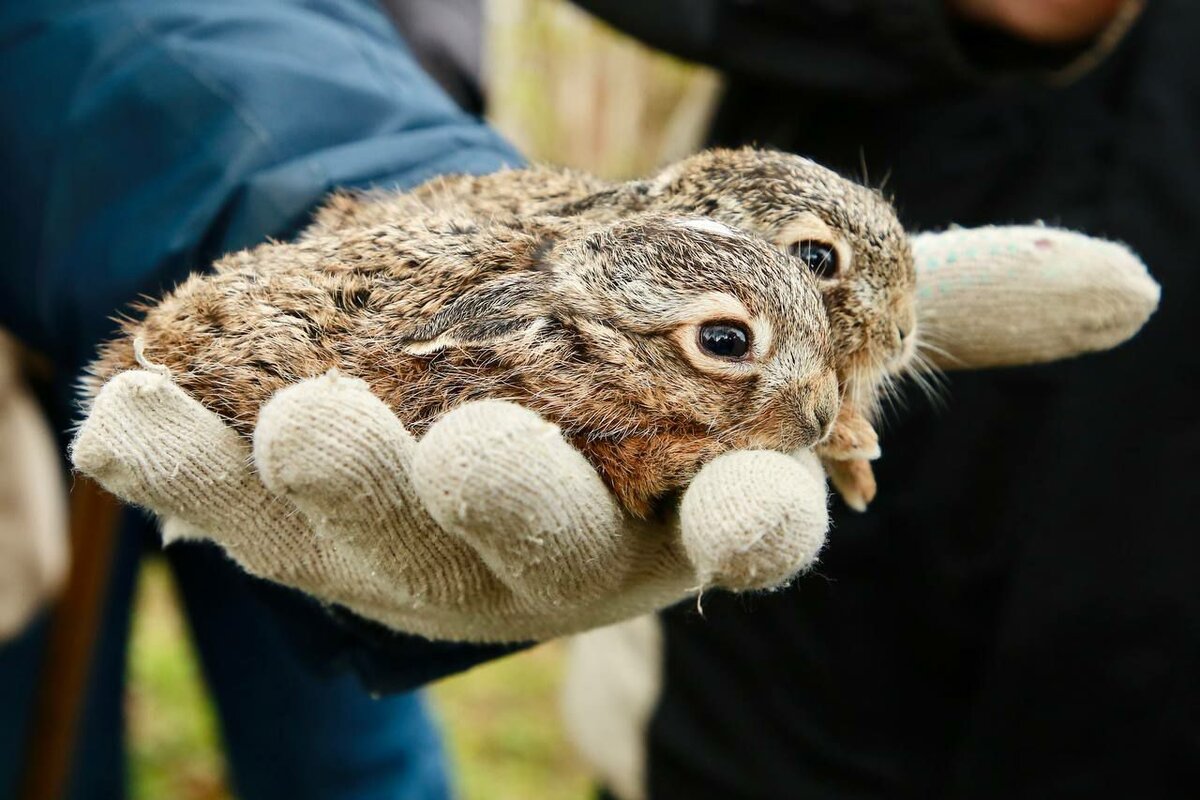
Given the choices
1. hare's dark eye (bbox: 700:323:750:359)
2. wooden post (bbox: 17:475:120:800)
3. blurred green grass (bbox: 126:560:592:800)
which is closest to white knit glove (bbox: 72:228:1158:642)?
hare's dark eye (bbox: 700:323:750:359)

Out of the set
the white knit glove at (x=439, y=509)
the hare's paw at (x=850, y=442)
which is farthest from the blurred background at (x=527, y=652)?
the white knit glove at (x=439, y=509)

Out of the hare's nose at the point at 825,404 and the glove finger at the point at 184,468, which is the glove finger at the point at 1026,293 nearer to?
A: the hare's nose at the point at 825,404

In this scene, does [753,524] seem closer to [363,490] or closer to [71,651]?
[363,490]

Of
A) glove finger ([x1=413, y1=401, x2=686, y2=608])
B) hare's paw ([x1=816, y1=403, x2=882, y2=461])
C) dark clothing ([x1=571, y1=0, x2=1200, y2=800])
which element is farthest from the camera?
dark clothing ([x1=571, y1=0, x2=1200, y2=800])

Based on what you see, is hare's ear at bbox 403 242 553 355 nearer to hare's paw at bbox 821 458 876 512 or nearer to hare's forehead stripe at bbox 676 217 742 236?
hare's forehead stripe at bbox 676 217 742 236

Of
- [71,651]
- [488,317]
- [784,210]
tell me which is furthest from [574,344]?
[71,651]

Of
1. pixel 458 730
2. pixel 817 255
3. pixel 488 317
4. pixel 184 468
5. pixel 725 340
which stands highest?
pixel 817 255
